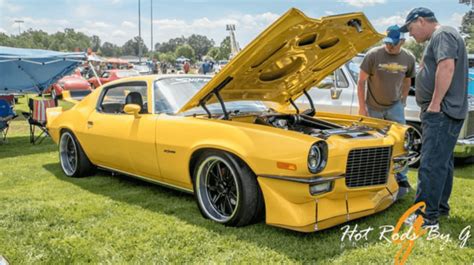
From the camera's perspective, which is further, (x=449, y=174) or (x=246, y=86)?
(x=246, y=86)

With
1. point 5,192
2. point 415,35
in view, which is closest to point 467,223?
point 415,35

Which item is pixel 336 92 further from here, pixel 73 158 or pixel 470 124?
pixel 73 158

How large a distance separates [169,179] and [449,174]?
2581 mm

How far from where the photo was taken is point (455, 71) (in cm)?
354

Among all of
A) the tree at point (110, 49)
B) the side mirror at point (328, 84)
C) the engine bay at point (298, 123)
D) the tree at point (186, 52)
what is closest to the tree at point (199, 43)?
the tree at point (186, 52)

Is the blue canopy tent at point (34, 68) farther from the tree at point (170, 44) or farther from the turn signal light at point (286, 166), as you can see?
the tree at point (170, 44)

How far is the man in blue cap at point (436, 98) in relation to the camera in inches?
135

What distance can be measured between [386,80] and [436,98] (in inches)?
55.5

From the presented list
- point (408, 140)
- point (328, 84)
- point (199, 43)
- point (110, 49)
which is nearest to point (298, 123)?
point (408, 140)

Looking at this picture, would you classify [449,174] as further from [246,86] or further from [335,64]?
[246,86]

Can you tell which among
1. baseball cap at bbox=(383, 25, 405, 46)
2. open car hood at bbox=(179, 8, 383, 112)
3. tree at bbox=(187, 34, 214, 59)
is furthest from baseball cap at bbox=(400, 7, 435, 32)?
tree at bbox=(187, 34, 214, 59)

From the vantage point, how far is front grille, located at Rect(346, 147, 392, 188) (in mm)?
3508

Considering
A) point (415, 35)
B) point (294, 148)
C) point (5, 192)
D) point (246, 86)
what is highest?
point (415, 35)

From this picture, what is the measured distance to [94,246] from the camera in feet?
11.3
